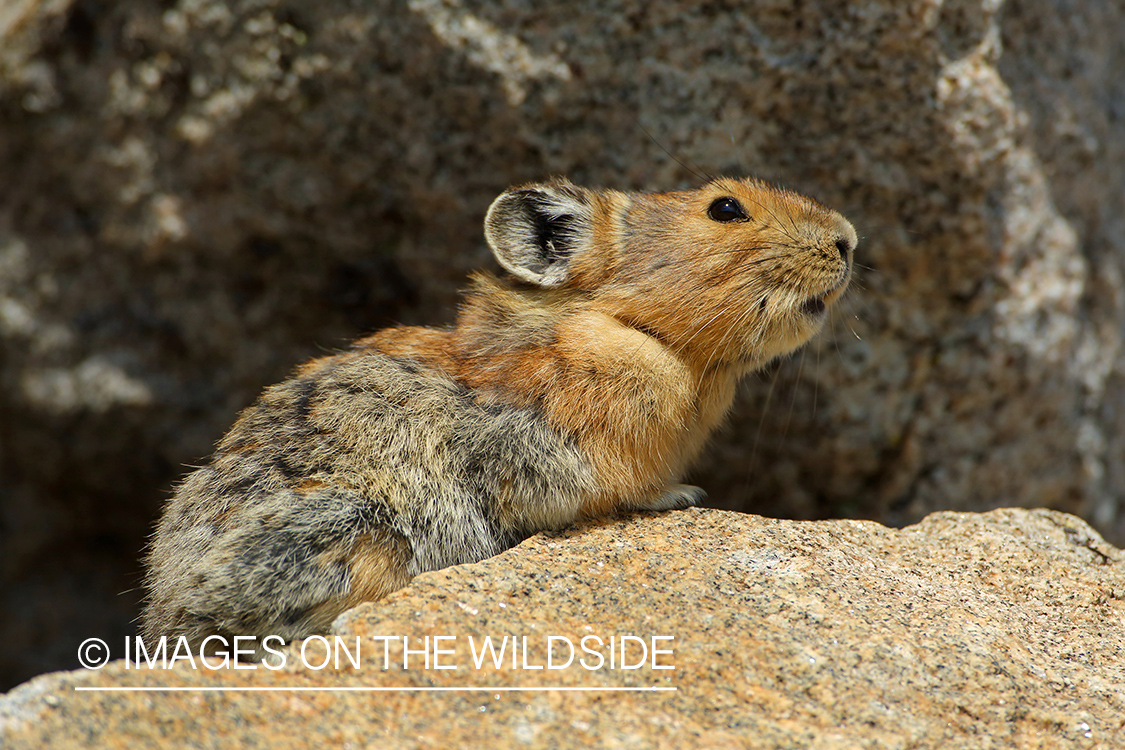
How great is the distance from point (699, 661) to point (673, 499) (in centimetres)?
142

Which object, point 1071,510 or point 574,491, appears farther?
point 1071,510

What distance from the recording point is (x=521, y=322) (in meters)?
5.82

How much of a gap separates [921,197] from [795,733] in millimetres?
4334

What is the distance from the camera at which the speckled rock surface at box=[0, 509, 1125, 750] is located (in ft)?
12.4

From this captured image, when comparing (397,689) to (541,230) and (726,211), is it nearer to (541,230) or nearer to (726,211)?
(541,230)

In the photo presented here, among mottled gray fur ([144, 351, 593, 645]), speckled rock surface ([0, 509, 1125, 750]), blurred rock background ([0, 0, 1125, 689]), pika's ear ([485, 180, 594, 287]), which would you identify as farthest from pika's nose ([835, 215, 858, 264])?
mottled gray fur ([144, 351, 593, 645])

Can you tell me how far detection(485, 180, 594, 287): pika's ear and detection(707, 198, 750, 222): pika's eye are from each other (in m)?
0.74

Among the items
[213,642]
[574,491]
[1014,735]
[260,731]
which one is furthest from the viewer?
[574,491]

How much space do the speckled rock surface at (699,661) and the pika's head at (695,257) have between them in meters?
1.12

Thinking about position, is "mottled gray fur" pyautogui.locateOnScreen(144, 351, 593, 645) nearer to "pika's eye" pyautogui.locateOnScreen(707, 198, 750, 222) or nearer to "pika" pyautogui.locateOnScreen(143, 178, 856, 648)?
"pika" pyautogui.locateOnScreen(143, 178, 856, 648)

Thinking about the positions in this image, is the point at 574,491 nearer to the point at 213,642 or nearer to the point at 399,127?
the point at 213,642

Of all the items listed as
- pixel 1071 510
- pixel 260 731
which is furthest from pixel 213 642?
pixel 1071 510

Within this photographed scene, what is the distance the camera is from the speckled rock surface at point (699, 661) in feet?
12.4

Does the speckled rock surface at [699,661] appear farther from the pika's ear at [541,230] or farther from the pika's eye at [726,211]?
the pika's eye at [726,211]
